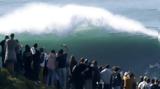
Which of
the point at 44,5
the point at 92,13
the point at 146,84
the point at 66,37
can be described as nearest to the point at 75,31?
the point at 66,37

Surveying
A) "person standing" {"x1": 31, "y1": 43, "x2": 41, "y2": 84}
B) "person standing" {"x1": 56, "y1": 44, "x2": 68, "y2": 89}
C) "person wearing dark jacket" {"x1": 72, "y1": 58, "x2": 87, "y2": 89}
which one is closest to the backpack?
"person wearing dark jacket" {"x1": 72, "y1": 58, "x2": 87, "y2": 89}

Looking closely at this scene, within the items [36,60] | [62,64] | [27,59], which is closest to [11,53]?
[27,59]

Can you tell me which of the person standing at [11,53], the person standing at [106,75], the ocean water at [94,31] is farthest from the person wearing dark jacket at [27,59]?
the ocean water at [94,31]

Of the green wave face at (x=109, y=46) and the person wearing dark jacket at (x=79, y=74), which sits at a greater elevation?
→ the person wearing dark jacket at (x=79, y=74)

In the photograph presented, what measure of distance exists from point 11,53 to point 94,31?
46.0m

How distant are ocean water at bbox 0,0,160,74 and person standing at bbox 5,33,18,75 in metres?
25.0

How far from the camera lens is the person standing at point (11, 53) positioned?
5097cm

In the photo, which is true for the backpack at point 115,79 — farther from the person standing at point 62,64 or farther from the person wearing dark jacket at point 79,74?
the person standing at point 62,64

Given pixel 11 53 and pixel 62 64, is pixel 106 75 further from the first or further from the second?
pixel 11 53

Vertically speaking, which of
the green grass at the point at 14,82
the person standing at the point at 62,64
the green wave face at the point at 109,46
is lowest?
the green wave face at the point at 109,46

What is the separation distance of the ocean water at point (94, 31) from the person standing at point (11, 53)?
25.0m

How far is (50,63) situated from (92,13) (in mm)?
54900

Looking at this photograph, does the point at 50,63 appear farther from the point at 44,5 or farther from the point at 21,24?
the point at 44,5

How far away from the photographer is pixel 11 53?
51.3 m
